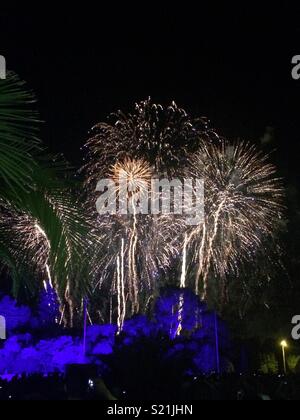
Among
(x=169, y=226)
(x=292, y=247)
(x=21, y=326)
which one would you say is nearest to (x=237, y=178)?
(x=169, y=226)

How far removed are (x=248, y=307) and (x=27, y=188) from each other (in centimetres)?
2206

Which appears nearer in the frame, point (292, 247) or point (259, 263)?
point (259, 263)

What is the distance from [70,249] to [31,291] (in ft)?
4.55

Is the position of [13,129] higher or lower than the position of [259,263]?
lower

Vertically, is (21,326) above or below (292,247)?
below

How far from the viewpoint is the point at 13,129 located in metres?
2.94

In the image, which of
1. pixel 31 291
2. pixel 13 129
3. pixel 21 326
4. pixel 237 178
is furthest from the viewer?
pixel 21 326

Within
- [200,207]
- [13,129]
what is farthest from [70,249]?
[200,207]

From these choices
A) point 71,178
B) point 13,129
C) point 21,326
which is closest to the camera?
point 13,129

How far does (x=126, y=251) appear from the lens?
776 inches

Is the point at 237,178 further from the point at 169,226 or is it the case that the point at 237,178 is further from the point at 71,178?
the point at 71,178

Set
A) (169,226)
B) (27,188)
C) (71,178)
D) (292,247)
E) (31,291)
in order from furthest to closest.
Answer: (292,247) → (169,226) → (31,291) → (71,178) → (27,188)

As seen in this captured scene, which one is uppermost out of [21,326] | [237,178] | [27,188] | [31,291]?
[237,178]

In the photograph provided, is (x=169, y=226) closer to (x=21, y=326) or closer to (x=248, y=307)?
(x=248, y=307)
